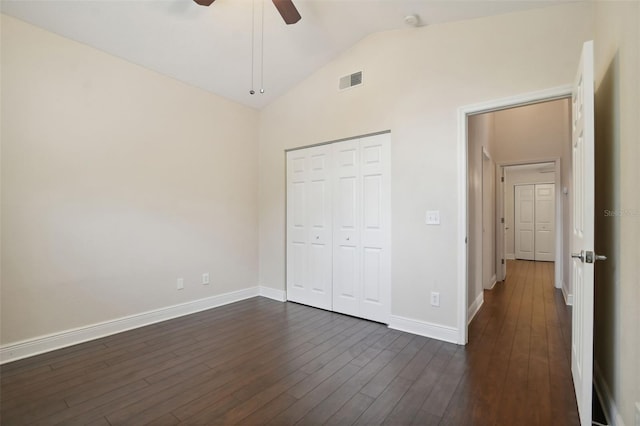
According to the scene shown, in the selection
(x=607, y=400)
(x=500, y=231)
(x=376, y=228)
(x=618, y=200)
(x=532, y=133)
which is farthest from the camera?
(x=500, y=231)

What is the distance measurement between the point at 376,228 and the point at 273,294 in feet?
6.33

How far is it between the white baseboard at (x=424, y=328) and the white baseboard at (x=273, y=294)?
1.65 metres

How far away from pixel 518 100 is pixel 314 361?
274 centimetres

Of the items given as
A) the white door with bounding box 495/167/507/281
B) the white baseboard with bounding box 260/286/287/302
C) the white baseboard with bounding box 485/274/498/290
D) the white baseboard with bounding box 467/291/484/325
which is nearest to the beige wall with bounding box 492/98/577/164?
the white door with bounding box 495/167/507/281

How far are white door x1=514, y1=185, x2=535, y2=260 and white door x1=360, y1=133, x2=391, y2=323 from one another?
21.5 ft

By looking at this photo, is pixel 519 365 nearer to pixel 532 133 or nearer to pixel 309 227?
pixel 309 227

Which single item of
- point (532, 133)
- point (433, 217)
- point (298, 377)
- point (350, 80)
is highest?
point (350, 80)

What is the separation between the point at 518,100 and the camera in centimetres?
248

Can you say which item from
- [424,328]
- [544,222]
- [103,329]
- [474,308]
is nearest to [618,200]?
[424,328]

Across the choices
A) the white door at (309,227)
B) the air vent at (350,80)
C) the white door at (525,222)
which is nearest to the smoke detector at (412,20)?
the air vent at (350,80)

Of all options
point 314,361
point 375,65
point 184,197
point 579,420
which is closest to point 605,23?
point 375,65

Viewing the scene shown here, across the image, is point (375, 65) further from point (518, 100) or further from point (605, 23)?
point (605, 23)

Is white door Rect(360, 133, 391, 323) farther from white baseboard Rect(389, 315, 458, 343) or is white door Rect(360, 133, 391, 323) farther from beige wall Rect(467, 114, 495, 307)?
beige wall Rect(467, 114, 495, 307)

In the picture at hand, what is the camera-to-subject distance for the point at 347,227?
3611 mm
